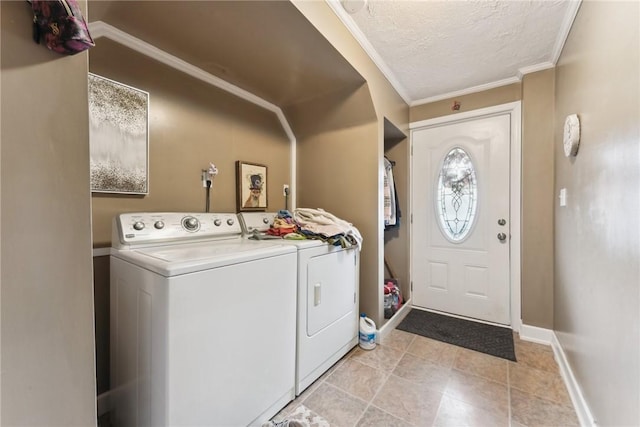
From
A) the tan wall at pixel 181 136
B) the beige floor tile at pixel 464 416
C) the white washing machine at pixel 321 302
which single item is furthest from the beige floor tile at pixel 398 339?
the tan wall at pixel 181 136

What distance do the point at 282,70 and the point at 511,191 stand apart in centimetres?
227

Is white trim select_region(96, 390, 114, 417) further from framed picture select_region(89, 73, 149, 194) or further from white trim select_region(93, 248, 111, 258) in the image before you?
framed picture select_region(89, 73, 149, 194)

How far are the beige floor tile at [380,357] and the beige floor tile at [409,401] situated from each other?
0.52 feet

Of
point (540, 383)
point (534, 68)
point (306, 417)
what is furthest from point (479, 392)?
point (534, 68)

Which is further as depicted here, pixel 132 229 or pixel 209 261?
pixel 132 229

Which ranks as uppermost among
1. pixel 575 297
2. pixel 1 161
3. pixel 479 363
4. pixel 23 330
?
pixel 1 161

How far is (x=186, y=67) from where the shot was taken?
1.74 metres

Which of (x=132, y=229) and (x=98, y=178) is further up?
(x=98, y=178)

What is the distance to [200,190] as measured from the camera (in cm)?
183

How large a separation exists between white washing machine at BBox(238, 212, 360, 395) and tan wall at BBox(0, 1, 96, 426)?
936mm

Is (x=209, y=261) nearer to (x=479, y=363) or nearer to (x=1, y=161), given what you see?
(x=1, y=161)

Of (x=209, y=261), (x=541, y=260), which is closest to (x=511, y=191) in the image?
(x=541, y=260)

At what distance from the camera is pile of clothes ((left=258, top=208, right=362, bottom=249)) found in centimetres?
176

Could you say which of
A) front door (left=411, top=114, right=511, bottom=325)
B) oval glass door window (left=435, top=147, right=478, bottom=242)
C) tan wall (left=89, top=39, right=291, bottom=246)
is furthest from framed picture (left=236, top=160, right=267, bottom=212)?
oval glass door window (left=435, top=147, right=478, bottom=242)
